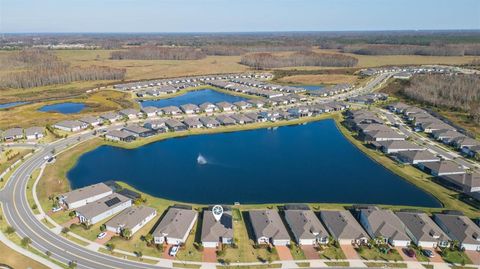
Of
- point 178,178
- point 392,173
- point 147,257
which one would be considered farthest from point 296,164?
point 147,257

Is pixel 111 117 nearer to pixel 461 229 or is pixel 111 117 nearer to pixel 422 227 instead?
pixel 422 227

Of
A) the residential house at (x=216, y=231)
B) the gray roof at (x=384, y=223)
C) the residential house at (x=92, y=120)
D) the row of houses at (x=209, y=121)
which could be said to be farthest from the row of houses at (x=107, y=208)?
the residential house at (x=92, y=120)

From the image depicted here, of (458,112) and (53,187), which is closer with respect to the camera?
(53,187)

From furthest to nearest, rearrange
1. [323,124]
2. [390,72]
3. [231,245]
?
[390,72] → [323,124] → [231,245]

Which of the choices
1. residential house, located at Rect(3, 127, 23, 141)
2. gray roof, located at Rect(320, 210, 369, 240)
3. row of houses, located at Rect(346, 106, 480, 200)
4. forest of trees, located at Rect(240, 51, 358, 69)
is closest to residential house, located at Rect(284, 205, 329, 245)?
gray roof, located at Rect(320, 210, 369, 240)

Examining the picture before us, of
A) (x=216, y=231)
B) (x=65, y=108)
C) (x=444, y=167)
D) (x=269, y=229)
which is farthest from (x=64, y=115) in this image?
(x=444, y=167)

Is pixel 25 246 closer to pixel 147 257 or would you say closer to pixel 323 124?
pixel 147 257
